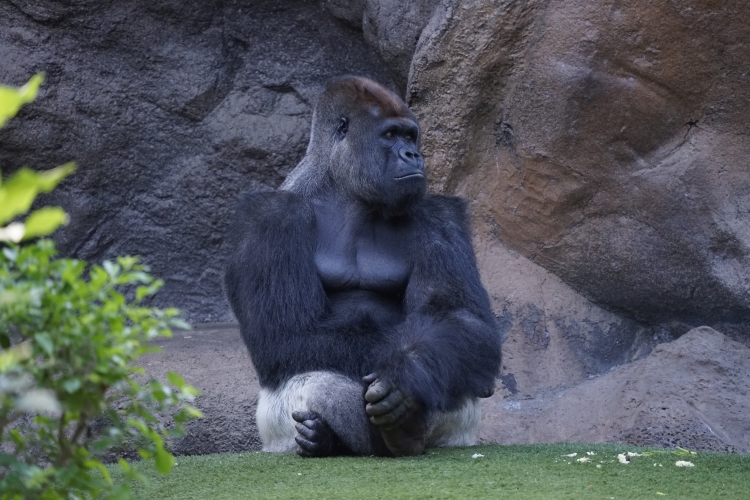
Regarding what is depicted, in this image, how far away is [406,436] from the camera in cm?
306

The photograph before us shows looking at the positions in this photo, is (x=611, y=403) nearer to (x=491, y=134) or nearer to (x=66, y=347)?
(x=491, y=134)

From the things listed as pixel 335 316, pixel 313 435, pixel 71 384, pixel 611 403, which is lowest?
pixel 611 403

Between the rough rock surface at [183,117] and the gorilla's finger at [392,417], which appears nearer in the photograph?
the gorilla's finger at [392,417]

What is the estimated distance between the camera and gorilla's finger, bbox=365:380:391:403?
293 cm

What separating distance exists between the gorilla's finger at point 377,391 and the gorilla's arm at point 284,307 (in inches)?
11.2

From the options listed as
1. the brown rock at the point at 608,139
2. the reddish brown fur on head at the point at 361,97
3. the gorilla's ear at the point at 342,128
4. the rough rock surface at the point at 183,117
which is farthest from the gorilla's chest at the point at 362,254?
the rough rock surface at the point at 183,117

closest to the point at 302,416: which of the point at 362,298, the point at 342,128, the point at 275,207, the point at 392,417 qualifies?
the point at 392,417

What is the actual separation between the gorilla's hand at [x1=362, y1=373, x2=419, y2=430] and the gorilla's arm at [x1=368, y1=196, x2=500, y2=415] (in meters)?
Result: 0.02

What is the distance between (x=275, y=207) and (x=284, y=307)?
15.1 inches

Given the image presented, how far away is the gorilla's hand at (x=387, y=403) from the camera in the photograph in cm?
294

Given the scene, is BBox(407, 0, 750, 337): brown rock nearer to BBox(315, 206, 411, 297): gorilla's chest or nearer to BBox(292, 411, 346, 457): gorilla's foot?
BBox(315, 206, 411, 297): gorilla's chest

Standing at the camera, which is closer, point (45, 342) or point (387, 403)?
point (45, 342)

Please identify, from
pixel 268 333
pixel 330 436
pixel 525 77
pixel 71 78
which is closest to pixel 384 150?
pixel 268 333

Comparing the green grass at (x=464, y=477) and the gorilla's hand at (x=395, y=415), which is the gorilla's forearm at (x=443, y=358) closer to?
the gorilla's hand at (x=395, y=415)
